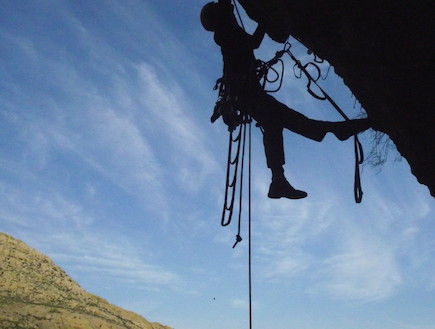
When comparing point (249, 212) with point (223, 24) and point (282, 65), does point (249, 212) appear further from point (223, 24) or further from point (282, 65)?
point (223, 24)

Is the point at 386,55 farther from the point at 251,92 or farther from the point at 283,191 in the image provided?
the point at 283,191

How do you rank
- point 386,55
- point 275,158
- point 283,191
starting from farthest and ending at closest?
point 275,158 < point 283,191 < point 386,55

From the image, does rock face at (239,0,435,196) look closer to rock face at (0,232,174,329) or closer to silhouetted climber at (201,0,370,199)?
silhouetted climber at (201,0,370,199)

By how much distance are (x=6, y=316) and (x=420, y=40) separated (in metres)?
46.4

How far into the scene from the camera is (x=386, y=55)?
3.05m

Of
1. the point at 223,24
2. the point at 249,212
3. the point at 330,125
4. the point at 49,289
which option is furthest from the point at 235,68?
the point at 49,289

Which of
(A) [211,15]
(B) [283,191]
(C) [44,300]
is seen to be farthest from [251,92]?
(C) [44,300]

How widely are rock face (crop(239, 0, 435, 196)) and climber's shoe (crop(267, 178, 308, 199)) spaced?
1358mm

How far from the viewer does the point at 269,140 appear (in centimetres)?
493

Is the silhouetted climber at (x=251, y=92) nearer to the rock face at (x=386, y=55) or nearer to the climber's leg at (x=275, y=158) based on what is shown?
the climber's leg at (x=275, y=158)

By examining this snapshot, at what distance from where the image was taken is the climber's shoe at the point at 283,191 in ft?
15.1

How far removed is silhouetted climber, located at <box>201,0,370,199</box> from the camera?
470cm

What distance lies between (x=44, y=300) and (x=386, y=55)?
53.1 meters

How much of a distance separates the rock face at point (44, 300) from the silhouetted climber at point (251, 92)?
132ft
